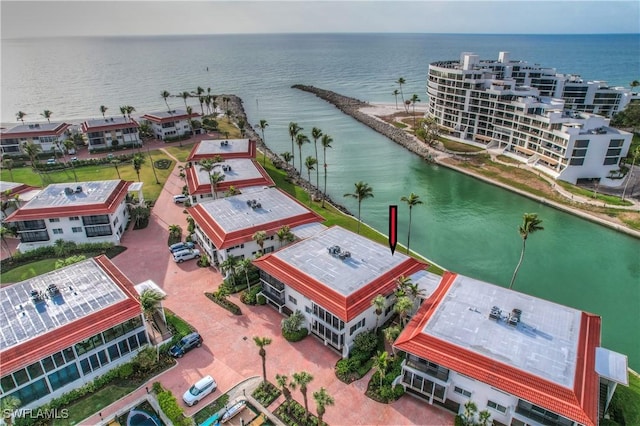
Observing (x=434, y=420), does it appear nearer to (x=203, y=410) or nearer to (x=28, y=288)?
(x=203, y=410)

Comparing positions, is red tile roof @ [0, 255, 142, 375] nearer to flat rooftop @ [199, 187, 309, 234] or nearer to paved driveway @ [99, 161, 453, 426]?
paved driveway @ [99, 161, 453, 426]

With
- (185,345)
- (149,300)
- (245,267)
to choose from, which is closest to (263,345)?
(185,345)

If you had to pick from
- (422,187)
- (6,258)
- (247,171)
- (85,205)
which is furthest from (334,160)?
(6,258)

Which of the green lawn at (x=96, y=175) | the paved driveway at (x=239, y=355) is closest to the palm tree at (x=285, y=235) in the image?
the paved driveway at (x=239, y=355)

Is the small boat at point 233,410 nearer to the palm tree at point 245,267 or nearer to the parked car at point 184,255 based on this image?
the palm tree at point 245,267

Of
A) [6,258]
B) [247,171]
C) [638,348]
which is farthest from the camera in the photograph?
[247,171]

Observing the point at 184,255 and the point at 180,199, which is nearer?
the point at 184,255

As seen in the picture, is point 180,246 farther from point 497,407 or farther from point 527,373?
point 527,373
